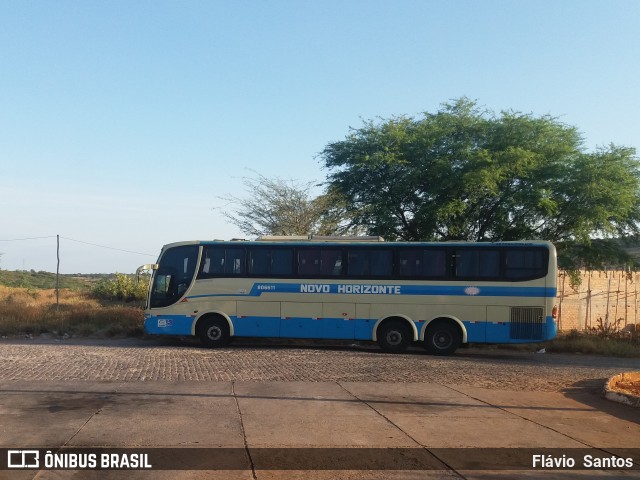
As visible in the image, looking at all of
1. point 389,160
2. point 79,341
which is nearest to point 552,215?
point 389,160

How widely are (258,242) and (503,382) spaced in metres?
8.90

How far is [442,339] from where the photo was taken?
18.8 meters

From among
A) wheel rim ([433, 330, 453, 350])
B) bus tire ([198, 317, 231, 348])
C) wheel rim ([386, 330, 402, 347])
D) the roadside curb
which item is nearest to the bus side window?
wheel rim ([433, 330, 453, 350])

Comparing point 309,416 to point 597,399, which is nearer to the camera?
point 309,416

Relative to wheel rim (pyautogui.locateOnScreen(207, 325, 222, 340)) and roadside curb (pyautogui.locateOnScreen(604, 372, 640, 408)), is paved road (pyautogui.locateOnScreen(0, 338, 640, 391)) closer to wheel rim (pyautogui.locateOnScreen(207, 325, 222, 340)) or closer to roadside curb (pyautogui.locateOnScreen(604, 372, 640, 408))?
roadside curb (pyautogui.locateOnScreen(604, 372, 640, 408))

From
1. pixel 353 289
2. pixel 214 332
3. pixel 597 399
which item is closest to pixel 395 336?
pixel 353 289

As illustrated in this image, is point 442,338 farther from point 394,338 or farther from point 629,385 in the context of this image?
point 629,385

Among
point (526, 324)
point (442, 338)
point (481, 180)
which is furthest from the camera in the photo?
point (481, 180)

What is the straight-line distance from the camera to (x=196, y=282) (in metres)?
19.4

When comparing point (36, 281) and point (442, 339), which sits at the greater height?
point (442, 339)

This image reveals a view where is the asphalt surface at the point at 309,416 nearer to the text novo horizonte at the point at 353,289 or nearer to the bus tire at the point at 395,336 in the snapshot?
the bus tire at the point at 395,336

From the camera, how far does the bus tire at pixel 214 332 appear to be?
1942cm

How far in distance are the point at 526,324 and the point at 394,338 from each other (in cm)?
377

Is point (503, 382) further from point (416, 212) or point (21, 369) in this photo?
point (416, 212)
